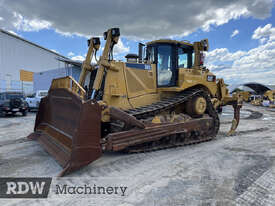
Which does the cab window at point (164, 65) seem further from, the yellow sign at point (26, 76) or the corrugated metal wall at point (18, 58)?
the yellow sign at point (26, 76)

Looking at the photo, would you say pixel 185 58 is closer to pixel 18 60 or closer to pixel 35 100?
pixel 35 100

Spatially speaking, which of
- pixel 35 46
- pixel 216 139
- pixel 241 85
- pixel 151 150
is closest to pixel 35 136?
pixel 151 150

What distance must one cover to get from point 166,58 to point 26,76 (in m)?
28.8

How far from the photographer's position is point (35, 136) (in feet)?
19.7

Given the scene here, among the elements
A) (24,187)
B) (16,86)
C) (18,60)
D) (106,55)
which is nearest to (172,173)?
(24,187)

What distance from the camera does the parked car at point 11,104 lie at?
40.2 feet

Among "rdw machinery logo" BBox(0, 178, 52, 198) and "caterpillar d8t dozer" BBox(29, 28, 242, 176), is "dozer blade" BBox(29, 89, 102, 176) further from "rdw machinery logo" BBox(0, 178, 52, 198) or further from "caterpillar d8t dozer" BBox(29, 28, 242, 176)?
"rdw machinery logo" BBox(0, 178, 52, 198)

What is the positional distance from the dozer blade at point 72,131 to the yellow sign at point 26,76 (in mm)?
26894

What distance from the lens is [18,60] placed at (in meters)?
27.8

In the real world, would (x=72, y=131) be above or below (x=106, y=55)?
below

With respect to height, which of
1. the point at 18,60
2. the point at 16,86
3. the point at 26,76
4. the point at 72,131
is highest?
the point at 18,60

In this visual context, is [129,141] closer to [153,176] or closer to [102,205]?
[153,176]

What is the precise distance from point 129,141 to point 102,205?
185 centimetres

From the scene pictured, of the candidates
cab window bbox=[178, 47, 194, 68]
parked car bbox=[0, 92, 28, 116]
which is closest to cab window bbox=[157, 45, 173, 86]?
cab window bbox=[178, 47, 194, 68]
